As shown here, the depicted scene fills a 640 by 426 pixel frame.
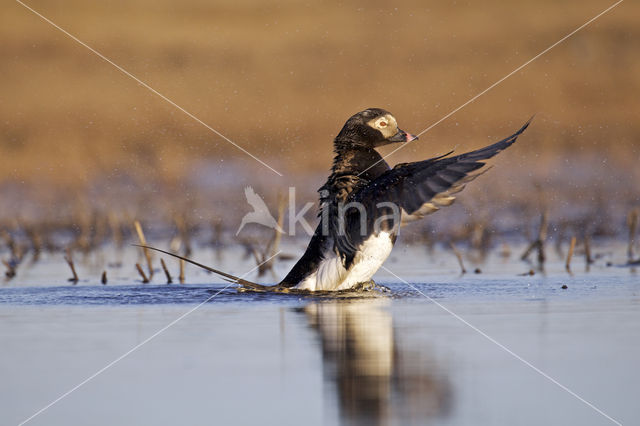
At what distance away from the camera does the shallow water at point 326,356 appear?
10.6 feet

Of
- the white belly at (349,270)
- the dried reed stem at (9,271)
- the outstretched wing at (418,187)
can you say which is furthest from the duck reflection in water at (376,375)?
the dried reed stem at (9,271)

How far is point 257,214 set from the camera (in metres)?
10.5

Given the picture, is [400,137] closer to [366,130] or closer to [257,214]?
[366,130]

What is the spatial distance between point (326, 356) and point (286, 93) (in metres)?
10.2

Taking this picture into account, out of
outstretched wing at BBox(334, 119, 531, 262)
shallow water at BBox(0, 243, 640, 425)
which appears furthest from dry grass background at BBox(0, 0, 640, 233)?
shallow water at BBox(0, 243, 640, 425)

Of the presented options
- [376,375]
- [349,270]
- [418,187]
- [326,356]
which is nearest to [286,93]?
[349,270]

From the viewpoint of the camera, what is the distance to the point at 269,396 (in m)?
3.40

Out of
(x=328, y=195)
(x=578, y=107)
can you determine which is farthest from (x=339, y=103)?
(x=328, y=195)

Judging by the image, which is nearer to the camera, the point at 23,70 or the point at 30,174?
the point at 30,174

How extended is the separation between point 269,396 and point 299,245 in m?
5.77

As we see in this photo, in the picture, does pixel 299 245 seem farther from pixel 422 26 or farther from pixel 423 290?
pixel 422 26

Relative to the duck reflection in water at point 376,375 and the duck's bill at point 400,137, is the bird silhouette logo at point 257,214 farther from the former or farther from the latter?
the duck reflection in water at point 376,375

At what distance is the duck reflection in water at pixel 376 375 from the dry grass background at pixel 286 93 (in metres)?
5.61

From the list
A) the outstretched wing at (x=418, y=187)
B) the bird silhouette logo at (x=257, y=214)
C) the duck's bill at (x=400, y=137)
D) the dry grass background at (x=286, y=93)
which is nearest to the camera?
the outstretched wing at (x=418, y=187)
